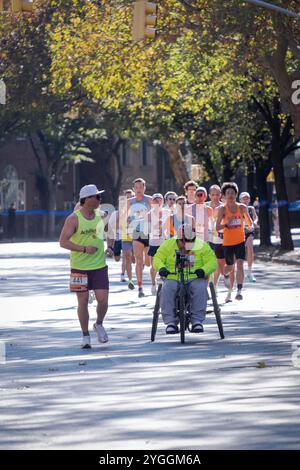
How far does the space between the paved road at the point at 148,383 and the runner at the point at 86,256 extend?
0.49 metres

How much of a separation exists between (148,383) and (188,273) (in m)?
4.40

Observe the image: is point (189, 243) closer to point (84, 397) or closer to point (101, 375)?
point (101, 375)

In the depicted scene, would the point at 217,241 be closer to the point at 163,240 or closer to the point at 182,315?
the point at 163,240

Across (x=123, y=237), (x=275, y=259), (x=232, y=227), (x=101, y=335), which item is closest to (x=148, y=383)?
(x=101, y=335)

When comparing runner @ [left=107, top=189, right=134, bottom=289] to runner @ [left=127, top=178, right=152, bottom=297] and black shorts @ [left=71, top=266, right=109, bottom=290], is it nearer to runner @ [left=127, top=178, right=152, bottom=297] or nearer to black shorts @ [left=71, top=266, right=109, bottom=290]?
runner @ [left=127, top=178, right=152, bottom=297]

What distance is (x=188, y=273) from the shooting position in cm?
1738

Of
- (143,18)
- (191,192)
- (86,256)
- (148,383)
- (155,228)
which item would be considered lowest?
(148,383)

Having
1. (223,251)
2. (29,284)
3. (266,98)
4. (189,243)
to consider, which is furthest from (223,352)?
(266,98)

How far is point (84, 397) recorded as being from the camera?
39.9ft

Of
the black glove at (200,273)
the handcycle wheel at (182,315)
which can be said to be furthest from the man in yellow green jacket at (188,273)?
Answer: the handcycle wheel at (182,315)

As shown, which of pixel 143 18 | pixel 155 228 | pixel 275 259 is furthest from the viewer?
pixel 275 259

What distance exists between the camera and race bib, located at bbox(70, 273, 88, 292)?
16766mm

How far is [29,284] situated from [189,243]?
1502cm

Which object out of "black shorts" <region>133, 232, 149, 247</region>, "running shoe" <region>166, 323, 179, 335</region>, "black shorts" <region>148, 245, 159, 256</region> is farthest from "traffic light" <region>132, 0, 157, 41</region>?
"running shoe" <region>166, 323, 179, 335</region>
